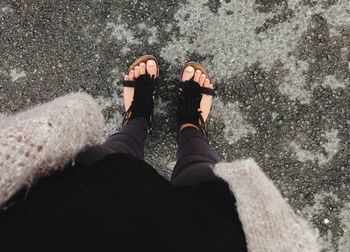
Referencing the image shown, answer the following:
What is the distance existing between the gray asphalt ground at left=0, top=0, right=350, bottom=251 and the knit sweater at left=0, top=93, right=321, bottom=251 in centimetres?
74

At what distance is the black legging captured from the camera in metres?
1.24

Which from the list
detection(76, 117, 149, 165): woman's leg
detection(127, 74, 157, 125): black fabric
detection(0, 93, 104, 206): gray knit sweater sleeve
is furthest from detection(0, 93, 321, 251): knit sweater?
detection(127, 74, 157, 125): black fabric

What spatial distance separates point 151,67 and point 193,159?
54 centimetres

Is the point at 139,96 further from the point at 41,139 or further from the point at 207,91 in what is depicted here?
the point at 41,139

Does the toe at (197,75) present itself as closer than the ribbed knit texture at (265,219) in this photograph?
No

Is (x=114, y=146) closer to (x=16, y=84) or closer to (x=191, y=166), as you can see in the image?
(x=191, y=166)

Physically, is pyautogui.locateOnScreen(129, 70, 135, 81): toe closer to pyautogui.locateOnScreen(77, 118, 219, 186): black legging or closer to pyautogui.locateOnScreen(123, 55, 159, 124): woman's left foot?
pyautogui.locateOnScreen(123, 55, 159, 124): woman's left foot

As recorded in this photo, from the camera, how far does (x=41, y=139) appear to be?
3.40 ft

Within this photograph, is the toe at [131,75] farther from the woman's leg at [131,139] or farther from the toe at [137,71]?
the woman's leg at [131,139]

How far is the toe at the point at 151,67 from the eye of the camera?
1.98m

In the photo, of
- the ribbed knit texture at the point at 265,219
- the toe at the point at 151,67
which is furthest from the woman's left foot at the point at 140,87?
the ribbed knit texture at the point at 265,219

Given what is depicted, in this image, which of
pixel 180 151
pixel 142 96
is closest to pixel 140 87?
pixel 142 96

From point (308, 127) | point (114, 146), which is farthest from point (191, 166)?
point (308, 127)

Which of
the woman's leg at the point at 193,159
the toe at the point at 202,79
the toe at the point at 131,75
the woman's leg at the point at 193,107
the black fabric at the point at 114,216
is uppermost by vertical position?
the toe at the point at 131,75
